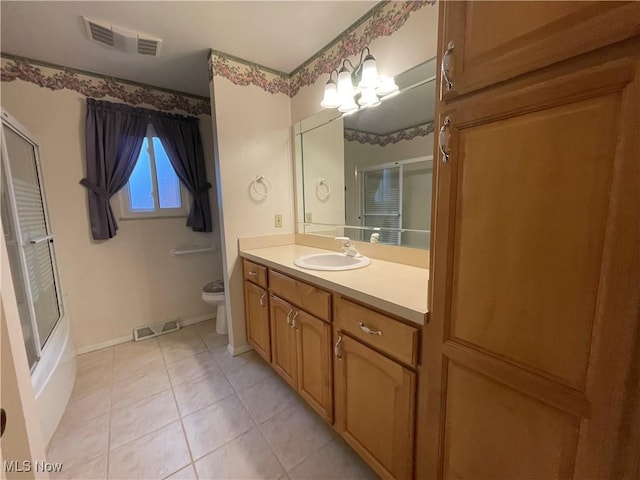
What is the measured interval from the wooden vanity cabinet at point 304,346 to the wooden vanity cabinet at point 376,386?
75 millimetres

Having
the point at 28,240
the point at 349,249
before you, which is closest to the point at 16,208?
the point at 28,240

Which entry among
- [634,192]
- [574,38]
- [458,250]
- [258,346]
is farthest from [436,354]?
[258,346]

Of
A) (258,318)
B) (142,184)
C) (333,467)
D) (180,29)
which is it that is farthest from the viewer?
(142,184)

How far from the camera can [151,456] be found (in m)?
1.31

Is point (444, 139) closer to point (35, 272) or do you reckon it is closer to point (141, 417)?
point (141, 417)

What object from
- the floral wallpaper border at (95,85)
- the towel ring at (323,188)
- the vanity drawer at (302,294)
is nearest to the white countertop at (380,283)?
the vanity drawer at (302,294)

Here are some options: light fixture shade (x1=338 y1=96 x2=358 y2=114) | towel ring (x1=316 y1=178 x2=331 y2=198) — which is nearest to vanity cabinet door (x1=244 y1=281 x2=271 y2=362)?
towel ring (x1=316 y1=178 x2=331 y2=198)

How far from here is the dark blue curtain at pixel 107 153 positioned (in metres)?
2.10

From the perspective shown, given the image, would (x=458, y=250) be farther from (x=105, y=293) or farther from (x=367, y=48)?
(x=105, y=293)

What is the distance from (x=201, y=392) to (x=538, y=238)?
6.52 feet

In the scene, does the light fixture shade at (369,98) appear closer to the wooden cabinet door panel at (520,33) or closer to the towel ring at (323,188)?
the towel ring at (323,188)

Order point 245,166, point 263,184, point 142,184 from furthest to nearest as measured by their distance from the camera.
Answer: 1. point 142,184
2. point 263,184
3. point 245,166

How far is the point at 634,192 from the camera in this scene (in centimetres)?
48

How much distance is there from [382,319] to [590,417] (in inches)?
21.6
